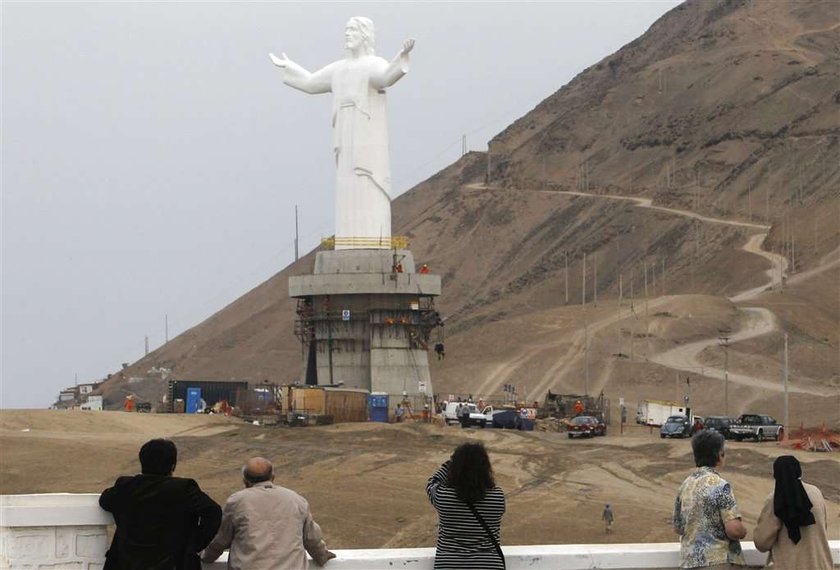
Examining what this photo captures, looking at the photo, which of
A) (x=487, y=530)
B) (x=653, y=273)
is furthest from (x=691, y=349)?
(x=487, y=530)

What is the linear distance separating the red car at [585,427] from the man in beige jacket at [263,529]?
3746 centimetres

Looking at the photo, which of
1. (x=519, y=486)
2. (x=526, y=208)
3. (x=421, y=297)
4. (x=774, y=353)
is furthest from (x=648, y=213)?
(x=519, y=486)

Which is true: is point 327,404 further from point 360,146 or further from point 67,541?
point 67,541

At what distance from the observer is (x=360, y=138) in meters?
47.9

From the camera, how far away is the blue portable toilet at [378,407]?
47312mm

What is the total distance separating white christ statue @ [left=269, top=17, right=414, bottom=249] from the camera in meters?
47.8

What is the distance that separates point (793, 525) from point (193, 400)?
4617 cm

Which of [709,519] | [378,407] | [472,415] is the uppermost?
[378,407]

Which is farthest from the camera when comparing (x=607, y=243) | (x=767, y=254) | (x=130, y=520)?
(x=607, y=243)

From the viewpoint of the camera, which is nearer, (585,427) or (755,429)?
(755,429)

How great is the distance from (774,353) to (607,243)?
44013mm

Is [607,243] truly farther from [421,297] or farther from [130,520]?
[130,520]

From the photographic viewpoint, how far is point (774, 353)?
69062 millimetres

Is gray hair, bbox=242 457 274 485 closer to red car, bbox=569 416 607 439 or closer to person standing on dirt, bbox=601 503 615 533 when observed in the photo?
person standing on dirt, bbox=601 503 615 533
